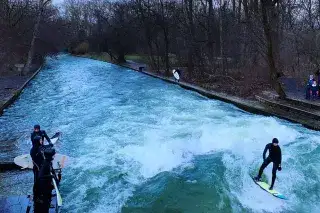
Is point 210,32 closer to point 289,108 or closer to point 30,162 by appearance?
point 289,108

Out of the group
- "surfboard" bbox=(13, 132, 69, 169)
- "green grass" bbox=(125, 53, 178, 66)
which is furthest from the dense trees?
"surfboard" bbox=(13, 132, 69, 169)

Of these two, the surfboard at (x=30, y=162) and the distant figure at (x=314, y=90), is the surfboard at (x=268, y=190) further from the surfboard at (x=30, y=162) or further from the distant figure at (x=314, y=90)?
the distant figure at (x=314, y=90)

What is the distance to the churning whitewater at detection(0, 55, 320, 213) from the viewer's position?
436 inches

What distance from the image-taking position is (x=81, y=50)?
7719cm

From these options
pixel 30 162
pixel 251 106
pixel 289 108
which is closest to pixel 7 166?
pixel 30 162

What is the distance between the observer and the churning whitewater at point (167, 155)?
11086mm

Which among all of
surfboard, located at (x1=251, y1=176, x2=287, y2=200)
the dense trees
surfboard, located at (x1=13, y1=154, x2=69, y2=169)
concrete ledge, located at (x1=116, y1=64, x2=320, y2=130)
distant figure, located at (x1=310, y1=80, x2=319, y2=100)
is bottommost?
surfboard, located at (x1=251, y1=176, x2=287, y2=200)

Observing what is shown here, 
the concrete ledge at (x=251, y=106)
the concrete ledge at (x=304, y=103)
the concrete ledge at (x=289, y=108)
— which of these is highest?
the concrete ledge at (x=304, y=103)

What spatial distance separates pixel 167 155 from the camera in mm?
14281

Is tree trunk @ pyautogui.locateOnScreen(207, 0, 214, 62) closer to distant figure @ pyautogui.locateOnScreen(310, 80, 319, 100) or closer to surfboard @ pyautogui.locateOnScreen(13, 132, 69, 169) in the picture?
distant figure @ pyautogui.locateOnScreen(310, 80, 319, 100)

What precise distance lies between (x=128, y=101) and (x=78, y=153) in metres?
10.9

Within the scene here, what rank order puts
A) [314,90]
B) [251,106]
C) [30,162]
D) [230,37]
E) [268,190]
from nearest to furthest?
[268,190], [30,162], [314,90], [251,106], [230,37]

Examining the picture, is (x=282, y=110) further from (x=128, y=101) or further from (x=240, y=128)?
(x=128, y=101)

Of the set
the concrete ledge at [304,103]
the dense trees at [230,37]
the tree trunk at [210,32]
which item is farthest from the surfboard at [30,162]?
the tree trunk at [210,32]
